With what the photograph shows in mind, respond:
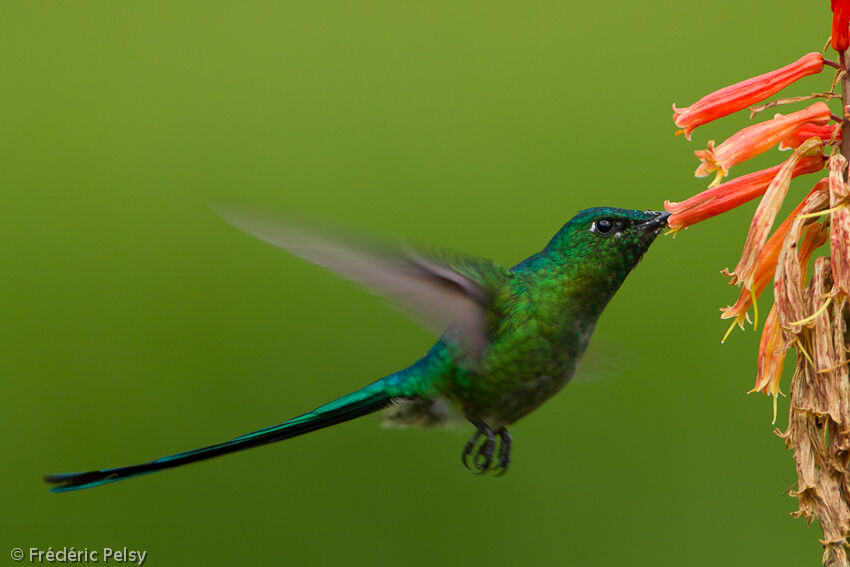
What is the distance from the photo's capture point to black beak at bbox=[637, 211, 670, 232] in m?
1.67

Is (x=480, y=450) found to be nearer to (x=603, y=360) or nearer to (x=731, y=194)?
(x=603, y=360)

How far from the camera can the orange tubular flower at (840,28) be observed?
121cm

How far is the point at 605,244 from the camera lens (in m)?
1.79

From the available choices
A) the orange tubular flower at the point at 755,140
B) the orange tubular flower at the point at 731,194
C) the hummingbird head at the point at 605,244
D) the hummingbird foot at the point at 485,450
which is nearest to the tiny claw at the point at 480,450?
the hummingbird foot at the point at 485,450

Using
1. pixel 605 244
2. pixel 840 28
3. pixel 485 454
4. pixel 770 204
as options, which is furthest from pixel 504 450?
pixel 840 28

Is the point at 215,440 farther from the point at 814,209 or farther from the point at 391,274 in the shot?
the point at 814,209

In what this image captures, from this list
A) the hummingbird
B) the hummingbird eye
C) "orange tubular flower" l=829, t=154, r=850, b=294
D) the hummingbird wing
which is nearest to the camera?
"orange tubular flower" l=829, t=154, r=850, b=294

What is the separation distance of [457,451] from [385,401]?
1.01 meters

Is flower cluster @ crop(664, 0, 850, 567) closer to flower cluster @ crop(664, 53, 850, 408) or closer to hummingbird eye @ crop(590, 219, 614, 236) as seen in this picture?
flower cluster @ crop(664, 53, 850, 408)

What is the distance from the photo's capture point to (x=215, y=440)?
2.94 meters

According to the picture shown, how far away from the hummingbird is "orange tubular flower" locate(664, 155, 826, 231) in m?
0.21

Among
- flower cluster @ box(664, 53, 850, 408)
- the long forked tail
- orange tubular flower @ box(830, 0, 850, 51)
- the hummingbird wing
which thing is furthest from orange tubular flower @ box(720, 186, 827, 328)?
the long forked tail

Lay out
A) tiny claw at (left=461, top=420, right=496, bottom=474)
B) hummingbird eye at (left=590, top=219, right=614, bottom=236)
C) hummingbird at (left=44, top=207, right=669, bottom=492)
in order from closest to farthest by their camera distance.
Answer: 1. hummingbird at (left=44, top=207, right=669, bottom=492)
2. hummingbird eye at (left=590, top=219, right=614, bottom=236)
3. tiny claw at (left=461, top=420, right=496, bottom=474)

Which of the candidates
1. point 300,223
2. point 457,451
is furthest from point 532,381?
point 457,451
